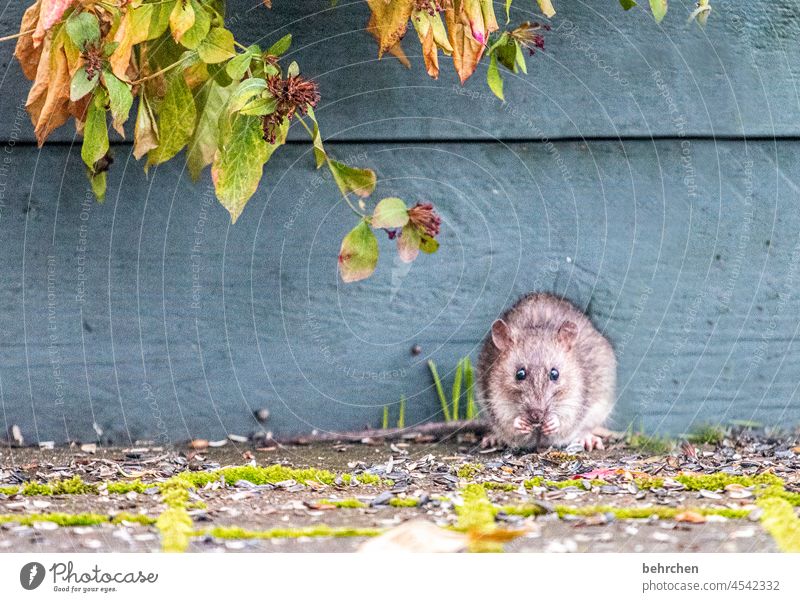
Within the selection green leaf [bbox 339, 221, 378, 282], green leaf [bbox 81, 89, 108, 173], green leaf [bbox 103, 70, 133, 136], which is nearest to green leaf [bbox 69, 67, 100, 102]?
green leaf [bbox 103, 70, 133, 136]

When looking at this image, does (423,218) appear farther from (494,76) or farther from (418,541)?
(418,541)

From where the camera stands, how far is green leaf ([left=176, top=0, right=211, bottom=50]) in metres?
3.14

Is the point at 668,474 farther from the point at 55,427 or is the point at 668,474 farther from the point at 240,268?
the point at 55,427

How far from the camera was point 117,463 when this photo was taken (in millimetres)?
3982

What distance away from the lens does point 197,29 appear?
3156 millimetres

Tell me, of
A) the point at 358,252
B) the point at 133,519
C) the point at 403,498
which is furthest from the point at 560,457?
the point at 133,519

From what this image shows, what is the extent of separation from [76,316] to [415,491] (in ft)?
5.76

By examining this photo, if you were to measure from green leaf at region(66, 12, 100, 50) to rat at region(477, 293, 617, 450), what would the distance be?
6.55ft

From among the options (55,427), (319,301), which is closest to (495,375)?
(319,301)

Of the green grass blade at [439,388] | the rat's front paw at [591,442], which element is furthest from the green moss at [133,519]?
the rat's front paw at [591,442]

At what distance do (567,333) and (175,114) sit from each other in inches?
75.3

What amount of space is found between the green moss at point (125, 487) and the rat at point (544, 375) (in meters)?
1.50

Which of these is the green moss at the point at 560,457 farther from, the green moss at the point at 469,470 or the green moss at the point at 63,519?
the green moss at the point at 63,519

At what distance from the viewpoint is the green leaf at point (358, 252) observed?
344 cm
